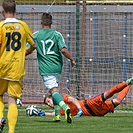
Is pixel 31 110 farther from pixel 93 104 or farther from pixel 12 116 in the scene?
pixel 12 116

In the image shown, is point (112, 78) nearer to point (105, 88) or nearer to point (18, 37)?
point (105, 88)

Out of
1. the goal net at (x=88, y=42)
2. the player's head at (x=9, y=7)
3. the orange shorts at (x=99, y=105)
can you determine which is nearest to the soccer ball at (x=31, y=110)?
the orange shorts at (x=99, y=105)

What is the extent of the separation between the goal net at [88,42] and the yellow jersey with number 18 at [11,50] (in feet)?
24.2

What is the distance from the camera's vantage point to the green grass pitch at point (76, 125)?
31.1 ft

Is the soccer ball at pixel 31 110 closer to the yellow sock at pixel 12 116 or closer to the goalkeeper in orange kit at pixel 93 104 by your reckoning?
A: the goalkeeper in orange kit at pixel 93 104

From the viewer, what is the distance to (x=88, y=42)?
16672mm

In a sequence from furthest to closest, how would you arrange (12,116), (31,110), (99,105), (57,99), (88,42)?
1. (88,42)
2. (99,105)
3. (31,110)
4. (57,99)
5. (12,116)

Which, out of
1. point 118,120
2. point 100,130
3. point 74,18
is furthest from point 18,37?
point 74,18

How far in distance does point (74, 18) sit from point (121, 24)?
47.9 inches

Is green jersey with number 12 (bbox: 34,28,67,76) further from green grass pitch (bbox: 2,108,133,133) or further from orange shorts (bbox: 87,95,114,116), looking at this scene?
orange shorts (bbox: 87,95,114,116)

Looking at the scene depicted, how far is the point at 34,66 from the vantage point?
56.1ft

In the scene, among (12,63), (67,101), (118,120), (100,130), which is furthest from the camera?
(67,101)

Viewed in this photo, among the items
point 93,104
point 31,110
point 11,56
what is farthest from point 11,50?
point 93,104

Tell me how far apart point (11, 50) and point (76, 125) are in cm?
227
